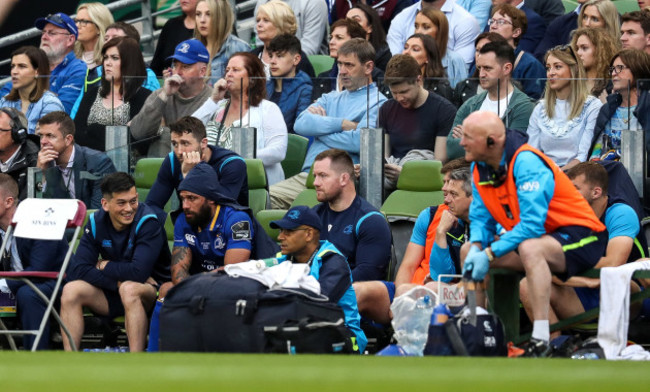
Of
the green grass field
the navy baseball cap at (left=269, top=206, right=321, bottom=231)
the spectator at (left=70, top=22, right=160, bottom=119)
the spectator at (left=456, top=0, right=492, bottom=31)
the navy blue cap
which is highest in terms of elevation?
the spectator at (left=456, top=0, right=492, bottom=31)

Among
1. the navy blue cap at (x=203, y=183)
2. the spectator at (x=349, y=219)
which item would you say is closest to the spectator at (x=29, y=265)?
the navy blue cap at (x=203, y=183)

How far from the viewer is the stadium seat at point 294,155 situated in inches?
388

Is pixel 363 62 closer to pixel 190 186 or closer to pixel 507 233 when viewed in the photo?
pixel 190 186

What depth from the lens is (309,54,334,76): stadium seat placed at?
11.7 m

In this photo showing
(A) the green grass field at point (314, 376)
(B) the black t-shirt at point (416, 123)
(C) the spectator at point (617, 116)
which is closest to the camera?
(A) the green grass field at point (314, 376)

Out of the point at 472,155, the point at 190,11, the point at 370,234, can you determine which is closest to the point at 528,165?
the point at 472,155

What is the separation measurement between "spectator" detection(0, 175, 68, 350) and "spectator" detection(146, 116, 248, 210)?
30.8 inches

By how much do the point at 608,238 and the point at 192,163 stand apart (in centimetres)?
281

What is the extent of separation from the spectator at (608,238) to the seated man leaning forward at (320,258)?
1021mm

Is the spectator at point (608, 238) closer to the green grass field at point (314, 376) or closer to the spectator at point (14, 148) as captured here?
the green grass field at point (314, 376)

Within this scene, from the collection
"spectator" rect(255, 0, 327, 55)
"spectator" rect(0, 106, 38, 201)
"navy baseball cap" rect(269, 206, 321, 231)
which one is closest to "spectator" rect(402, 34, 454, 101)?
"spectator" rect(255, 0, 327, 55)

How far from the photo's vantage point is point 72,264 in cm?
878

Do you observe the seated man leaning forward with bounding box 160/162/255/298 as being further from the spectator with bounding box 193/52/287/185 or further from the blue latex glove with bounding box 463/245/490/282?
the blue latex glove with bounding box 463/245/490/282

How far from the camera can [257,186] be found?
9562 mm
